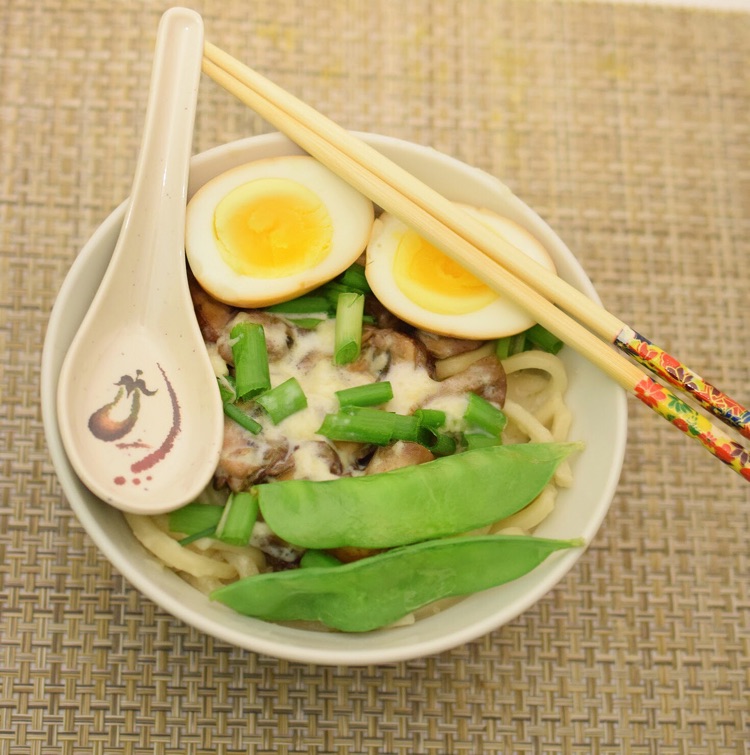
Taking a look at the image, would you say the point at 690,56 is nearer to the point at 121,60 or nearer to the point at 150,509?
the point at 121,60

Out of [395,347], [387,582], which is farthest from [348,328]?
[387,582]

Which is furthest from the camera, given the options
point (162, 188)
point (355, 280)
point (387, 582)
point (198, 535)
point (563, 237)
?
point (563, 237)

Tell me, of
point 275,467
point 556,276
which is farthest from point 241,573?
point 556,276

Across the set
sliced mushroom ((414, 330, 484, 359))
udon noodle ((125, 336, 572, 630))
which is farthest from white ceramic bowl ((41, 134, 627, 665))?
sliced mushroom ((414, 330, 484, 359))

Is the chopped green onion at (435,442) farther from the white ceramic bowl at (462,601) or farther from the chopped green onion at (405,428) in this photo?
the white ceramic bowl at (462,601)

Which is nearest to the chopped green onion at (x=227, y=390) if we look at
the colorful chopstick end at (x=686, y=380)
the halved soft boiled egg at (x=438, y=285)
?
the halved soft boiled egg at (x=438, y=285)

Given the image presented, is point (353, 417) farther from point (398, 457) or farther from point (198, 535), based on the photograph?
point (198, 535)

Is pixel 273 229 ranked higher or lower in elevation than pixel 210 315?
higher
